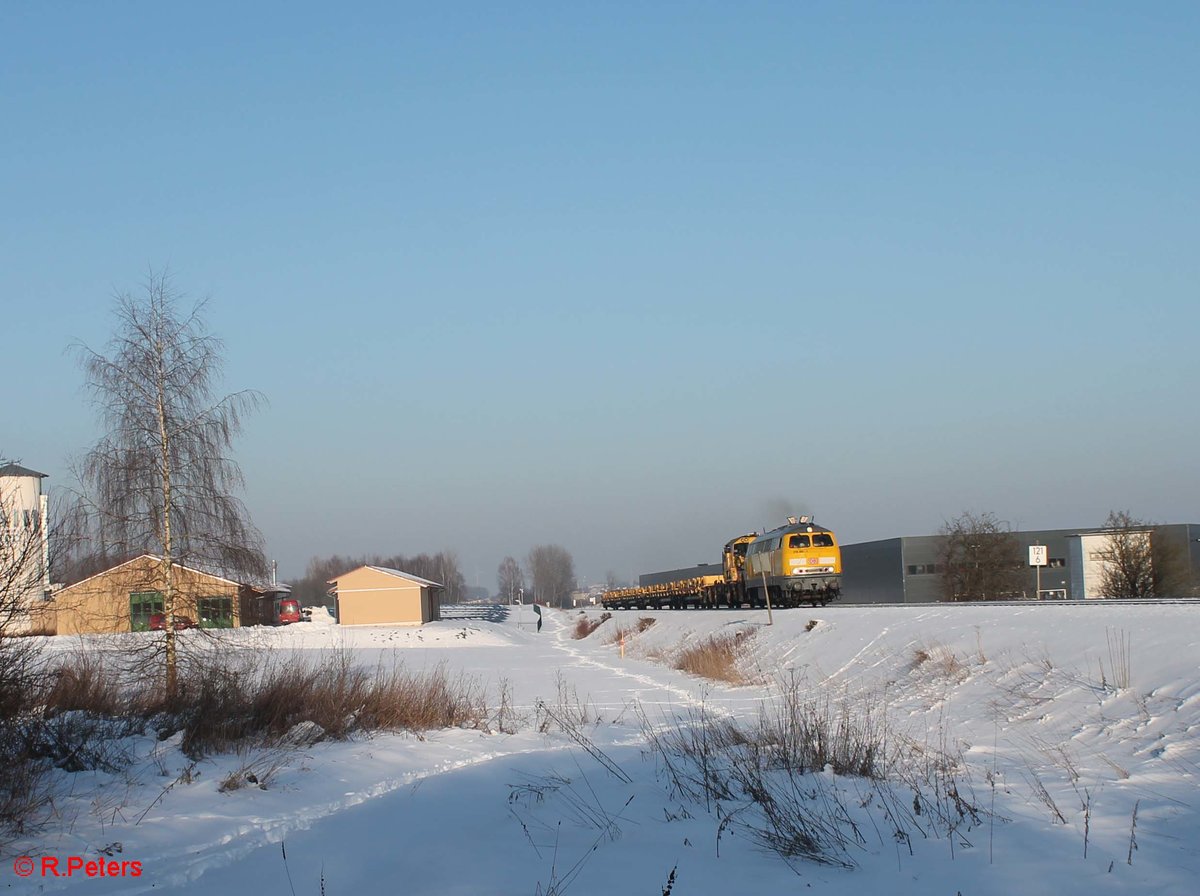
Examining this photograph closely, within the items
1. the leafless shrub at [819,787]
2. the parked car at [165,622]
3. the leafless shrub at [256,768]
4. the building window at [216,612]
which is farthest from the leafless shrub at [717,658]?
the leafless shrub at [256,768]

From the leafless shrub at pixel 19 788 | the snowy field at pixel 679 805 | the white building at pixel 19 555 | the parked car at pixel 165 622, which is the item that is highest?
the white building at pixel 19 555

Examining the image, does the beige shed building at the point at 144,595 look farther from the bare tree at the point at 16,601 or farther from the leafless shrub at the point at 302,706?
the bare tree at the point at 16,601

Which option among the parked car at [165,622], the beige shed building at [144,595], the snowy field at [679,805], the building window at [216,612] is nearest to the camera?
the snowy field at [679,805]

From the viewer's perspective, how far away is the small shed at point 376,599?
66.8 meters

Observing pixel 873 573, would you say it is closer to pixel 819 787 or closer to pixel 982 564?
pixel 982 564

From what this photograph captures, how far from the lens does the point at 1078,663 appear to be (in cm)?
1542

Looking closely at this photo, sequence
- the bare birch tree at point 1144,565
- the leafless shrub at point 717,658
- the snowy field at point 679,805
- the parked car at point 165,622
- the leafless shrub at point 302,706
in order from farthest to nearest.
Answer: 1. the bare birch tree at point 1144,565
2. the leafless shrub at point 717,658
3. the parked car at point 165,622
4. the leafless shrub at point 302,706
5. the snowy field at point 679,805

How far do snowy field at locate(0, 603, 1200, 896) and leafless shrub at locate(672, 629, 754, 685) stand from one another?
7.96 metres

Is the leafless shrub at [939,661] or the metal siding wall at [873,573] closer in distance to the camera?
the leafless shrub at [939,661]

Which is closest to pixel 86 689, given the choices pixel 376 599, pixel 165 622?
pixel 165 622

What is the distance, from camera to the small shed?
219ft

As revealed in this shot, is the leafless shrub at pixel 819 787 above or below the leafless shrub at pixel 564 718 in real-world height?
above

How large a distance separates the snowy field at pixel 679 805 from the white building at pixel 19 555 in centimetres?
191

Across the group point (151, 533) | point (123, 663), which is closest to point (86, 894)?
point (123, 663)
